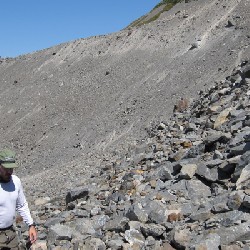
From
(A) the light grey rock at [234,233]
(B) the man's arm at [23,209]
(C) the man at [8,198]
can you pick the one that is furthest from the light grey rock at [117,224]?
(C) the man at [8,198]

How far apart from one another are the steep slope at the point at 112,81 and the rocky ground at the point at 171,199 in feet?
21.5

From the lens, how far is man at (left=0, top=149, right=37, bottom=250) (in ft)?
21.5

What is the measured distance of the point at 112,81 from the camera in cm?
3306

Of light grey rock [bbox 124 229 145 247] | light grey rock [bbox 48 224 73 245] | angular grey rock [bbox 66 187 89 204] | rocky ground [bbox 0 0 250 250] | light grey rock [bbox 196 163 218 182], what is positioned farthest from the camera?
angular grey rock [bbox 66 187 89 204]

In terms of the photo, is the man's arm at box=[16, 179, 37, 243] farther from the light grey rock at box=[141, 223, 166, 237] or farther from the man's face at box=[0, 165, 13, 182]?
the light grey rock at box=[141, 223, 166, 237]

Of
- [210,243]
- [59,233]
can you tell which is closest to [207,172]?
[210,243]

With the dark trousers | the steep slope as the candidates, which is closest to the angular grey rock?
the dark trousers

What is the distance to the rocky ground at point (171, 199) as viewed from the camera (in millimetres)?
7680

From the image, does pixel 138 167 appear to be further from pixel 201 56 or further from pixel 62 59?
pixel 62 59

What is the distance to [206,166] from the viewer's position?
1040cm

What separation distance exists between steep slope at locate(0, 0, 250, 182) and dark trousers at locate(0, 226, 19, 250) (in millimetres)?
12918

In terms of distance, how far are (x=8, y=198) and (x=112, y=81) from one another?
26742mm

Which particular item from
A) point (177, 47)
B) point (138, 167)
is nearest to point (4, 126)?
point (177, 47)

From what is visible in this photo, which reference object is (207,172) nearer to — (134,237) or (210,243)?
(134,237)
